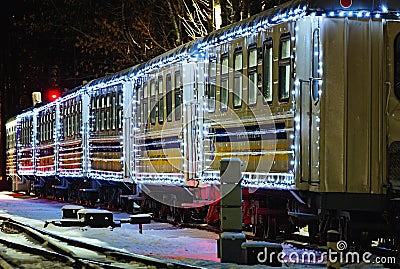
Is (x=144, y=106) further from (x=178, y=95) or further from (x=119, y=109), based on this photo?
(x=178, y=95)

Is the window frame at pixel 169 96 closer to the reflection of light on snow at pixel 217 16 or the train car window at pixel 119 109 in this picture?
the train car window at pixel 119 109

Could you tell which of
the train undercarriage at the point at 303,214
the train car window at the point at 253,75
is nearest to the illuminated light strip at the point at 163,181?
the train undercarriage at the point at 303,214

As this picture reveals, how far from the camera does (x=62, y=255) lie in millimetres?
14930

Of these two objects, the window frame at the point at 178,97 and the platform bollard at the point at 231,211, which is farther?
the window frame at the point at 178,97

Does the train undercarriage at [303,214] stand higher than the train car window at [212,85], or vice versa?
the train car window at [212,85]

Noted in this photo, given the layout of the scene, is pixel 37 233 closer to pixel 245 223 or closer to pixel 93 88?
pixel 245 223

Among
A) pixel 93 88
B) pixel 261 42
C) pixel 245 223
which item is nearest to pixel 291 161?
pixel 261 42

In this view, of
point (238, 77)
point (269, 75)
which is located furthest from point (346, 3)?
point (238, 77)

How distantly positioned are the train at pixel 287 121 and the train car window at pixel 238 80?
1.1 inches

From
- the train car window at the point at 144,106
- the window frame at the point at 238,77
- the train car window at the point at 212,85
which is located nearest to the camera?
the window frame at the point at 238,77

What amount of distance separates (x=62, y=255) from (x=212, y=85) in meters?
4.88

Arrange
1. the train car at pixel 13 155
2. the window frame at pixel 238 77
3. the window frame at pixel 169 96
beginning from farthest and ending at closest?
the train car at pixel 13 155 < the window frame at pixel 169 96 < the window frame at pixel 238 77

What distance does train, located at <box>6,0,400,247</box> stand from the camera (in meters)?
13.8

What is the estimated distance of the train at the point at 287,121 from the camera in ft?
45.3
